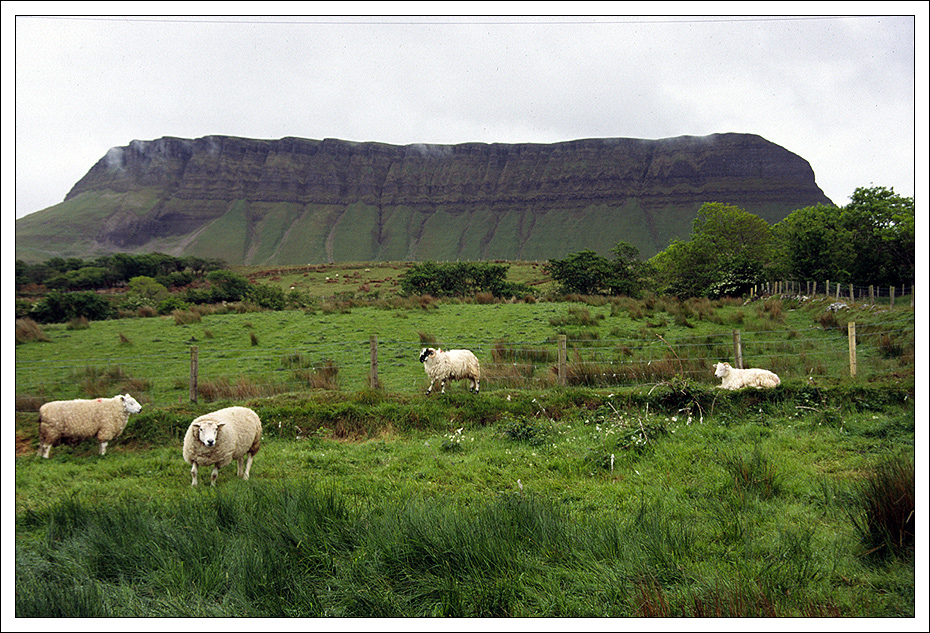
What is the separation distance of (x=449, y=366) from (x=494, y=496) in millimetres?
6240

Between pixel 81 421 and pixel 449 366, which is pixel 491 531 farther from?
pixel 81 421

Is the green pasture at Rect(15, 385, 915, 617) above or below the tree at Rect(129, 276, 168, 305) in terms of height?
below

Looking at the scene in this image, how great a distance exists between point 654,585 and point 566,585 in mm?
668

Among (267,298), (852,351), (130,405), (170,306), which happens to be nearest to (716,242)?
(267,298)

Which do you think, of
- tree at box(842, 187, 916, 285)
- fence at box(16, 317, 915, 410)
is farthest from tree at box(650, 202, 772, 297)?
fence at box(16, 317, 915, 410)

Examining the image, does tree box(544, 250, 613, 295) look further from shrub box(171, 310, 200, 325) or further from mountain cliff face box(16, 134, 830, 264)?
mountain cliff face box(16, 134, 830, 264)

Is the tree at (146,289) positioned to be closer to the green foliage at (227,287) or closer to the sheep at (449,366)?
the green foliage at (227,287)

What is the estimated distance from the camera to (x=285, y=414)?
34.2 feet

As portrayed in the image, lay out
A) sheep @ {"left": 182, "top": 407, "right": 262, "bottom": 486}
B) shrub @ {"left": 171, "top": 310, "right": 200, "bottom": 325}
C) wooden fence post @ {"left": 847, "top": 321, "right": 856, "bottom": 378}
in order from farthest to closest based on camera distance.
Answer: shrub @ {"left": 171, "top": 310, "right": 200, "bottom": 325} → wooden fence post @ {"left": 847, "top": 321, "right": 856, "bottom": 378} → sheep @ {"left": 182, "top": 407, "right": 262, "bottom": 486}

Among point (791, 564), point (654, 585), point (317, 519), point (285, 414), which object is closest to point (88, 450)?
point (285, 414)

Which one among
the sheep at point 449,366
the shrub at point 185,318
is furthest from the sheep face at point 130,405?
the shrub at point 185,318

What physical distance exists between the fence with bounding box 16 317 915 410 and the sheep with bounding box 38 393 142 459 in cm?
202

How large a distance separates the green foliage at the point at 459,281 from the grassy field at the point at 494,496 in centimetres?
1755

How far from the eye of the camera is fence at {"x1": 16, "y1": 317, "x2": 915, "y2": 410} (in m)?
12.4
